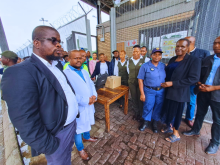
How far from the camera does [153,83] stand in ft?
6.57

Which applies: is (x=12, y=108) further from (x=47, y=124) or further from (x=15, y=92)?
(x=47, y=124)

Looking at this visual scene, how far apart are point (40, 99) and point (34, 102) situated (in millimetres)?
77

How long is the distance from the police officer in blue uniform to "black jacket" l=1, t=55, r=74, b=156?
1713 millimetres

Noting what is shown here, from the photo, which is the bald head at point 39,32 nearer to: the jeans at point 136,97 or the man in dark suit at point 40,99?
the man in dark suit at point 40,99

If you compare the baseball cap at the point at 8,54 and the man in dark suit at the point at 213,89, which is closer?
the man in dark suit at the point at 213,89

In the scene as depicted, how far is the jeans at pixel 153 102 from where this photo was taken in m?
2.08

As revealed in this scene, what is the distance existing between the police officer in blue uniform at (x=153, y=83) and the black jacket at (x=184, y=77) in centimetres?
24

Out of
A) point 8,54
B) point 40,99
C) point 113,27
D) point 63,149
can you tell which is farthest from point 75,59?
point 113,27

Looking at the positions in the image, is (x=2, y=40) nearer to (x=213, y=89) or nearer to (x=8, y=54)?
(x=8, y=54)

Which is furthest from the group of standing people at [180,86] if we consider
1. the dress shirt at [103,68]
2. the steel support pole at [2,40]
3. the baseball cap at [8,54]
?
the steel support pole at [2,40]

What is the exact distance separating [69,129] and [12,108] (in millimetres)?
635

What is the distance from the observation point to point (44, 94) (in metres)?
0.83

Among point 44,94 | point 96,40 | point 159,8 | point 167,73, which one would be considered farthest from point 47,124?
point 96,40

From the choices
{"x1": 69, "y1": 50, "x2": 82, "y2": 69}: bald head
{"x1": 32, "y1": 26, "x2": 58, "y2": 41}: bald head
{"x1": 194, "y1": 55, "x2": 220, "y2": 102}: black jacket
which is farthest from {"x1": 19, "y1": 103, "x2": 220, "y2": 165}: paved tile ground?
{"x1": 32, "y1": 26, "x2": 58, "y2": 41}: bald head
